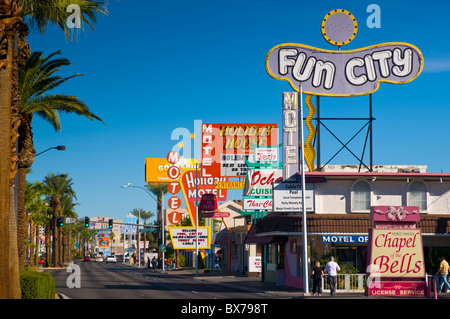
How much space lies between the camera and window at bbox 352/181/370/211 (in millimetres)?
39438

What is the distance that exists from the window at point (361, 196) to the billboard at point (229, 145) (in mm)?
39883

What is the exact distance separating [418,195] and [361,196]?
355 centimetres

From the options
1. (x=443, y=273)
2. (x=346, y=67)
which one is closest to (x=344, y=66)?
(x=346, y=67)

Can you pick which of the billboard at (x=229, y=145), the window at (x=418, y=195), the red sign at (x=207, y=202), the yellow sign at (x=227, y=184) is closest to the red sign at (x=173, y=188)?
the billboard at (x=229, y=145)

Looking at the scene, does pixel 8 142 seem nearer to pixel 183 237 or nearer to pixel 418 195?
pixel 418 195

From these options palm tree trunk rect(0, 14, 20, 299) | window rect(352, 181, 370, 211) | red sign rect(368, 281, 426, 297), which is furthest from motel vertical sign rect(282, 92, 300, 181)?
palm tree trunk rect(0, 14, 20, 299)

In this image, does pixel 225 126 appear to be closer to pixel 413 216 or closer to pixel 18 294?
pixel 413 216

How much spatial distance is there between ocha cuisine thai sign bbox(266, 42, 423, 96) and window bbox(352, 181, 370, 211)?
617 cm

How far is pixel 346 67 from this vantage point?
41.7 m

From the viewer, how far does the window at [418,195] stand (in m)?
39.6

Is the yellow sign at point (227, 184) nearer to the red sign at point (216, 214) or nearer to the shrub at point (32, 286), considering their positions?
the red sign at point (216, 214)
